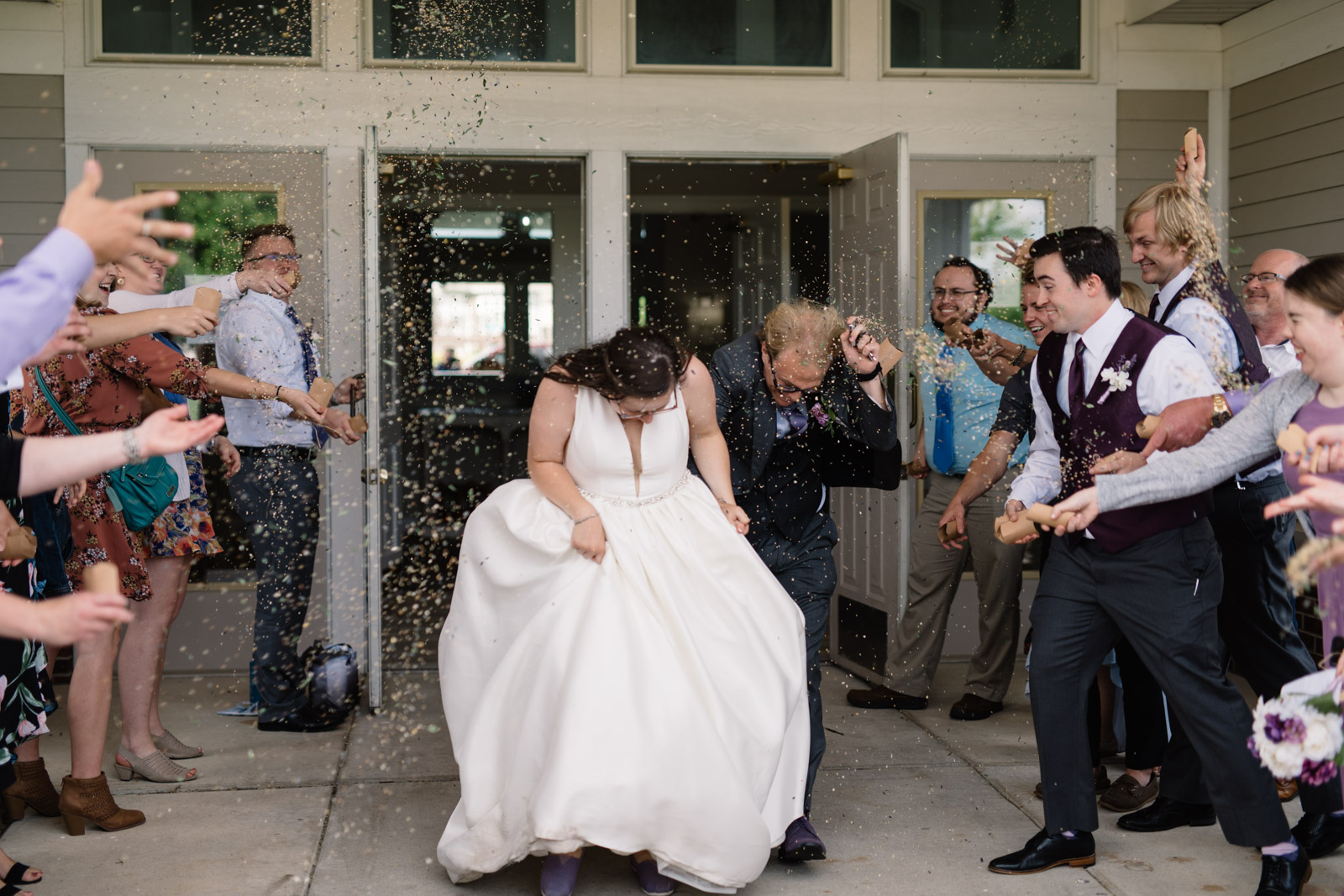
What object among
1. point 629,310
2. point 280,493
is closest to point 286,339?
point 280,493

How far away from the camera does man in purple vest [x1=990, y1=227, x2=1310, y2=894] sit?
10.7ft

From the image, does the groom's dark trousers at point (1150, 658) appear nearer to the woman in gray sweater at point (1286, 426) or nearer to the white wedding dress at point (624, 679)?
the woman in gray sweater at point (1286, 426)

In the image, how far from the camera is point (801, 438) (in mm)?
3873

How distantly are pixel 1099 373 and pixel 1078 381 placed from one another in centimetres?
7

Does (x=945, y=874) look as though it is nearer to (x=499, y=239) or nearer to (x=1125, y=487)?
(x=1125, y=487)

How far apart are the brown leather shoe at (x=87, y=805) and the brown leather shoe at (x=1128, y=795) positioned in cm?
318

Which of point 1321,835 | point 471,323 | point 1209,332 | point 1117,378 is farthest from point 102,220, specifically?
point 471,323

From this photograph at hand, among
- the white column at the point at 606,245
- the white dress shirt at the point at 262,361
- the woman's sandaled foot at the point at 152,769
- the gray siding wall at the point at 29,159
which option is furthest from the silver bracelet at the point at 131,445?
the gray siding wall at the point at 29,159

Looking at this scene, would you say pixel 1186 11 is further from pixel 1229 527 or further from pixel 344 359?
pixel 344 359

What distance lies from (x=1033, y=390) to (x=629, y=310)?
104 inches

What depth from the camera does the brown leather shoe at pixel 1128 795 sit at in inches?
160

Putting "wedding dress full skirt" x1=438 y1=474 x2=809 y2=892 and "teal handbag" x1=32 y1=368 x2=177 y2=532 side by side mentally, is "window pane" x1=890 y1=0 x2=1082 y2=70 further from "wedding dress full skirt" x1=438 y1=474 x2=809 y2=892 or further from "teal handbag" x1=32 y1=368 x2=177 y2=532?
"teal handbag" x1=32 y1=368 x2=177 y2=532

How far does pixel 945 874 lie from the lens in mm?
3471

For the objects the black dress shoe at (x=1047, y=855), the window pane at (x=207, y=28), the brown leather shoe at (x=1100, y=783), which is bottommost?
the brown leather shoe at (x=1100, y=783)
